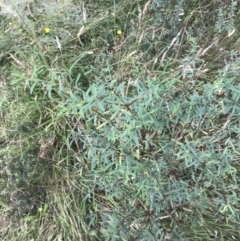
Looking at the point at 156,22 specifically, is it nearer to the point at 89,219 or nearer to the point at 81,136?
the point at 81,136

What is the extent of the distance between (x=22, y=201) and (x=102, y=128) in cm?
54

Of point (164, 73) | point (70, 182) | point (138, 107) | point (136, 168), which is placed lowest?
point (70, 182)

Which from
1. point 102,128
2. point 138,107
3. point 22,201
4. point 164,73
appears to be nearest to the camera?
point 138,107

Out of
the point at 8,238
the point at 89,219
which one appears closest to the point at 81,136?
the point at 89,219

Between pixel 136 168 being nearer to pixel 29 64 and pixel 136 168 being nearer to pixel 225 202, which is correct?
pixel 225 202

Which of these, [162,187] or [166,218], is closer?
[162,187]

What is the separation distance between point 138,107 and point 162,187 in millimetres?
358

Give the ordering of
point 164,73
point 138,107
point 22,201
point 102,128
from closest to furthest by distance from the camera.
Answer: point 138,107
point 102,128
point 164,73
point 22,201

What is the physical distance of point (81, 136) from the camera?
1.66 meters

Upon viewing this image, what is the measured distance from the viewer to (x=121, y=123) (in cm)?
141

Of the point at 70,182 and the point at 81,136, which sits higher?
the point at 81,136

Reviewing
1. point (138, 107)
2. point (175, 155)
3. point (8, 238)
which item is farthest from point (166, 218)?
point (8, 238)

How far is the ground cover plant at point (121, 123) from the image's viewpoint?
1.45 metres

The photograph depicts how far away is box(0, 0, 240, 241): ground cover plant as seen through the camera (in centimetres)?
145
